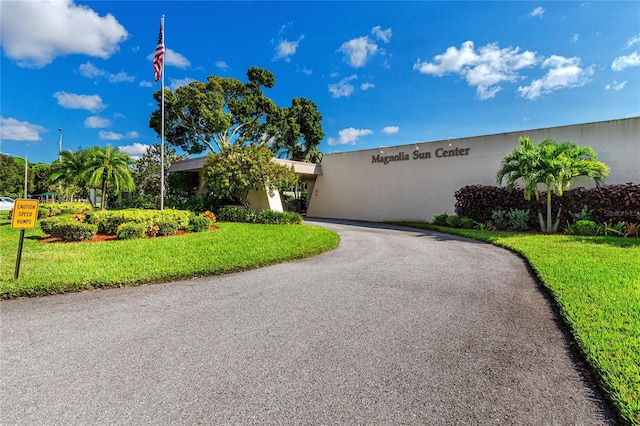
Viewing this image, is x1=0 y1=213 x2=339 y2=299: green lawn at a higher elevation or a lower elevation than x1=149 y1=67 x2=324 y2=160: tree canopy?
lower

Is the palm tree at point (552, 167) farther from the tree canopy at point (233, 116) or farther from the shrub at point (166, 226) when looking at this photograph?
the tree canopy at point (233, 116)

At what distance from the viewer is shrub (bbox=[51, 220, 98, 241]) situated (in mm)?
8625

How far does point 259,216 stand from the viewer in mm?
14242

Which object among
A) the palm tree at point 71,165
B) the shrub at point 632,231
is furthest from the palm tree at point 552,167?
the palm tree at point 71,165

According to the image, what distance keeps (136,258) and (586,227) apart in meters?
12.9

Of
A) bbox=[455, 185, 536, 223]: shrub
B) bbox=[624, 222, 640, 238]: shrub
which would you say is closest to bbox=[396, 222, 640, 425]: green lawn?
bbox=[624, 222, 640, 238]: shrub

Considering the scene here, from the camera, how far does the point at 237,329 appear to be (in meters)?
3.40

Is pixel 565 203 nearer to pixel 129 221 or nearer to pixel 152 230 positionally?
pixel 152 230

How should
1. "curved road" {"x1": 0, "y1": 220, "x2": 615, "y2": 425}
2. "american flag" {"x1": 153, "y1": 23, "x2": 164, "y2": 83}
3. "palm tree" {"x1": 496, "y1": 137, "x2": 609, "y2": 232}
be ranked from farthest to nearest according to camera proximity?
"american flag" {"x1": 153, "y1": 23, "x2": 164, "y2": 83}, "palm tree" {"x1": 496, "y1": 137, "x2": 609, "y2": 232}, "curved road" {"x1": 0, "y1": 220, "x2": 615, "y2": 425}

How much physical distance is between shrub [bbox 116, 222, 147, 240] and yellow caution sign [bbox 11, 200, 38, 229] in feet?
14.2

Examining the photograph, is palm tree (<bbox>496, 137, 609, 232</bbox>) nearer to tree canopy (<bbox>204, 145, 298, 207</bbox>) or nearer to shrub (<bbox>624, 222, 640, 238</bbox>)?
shrub (<bbox>624, 222, 640, 238</bbox>)

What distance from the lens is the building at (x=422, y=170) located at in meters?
11.4

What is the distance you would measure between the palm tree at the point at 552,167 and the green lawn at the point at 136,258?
6.98m

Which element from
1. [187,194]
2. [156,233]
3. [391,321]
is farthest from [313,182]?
[391,321]
